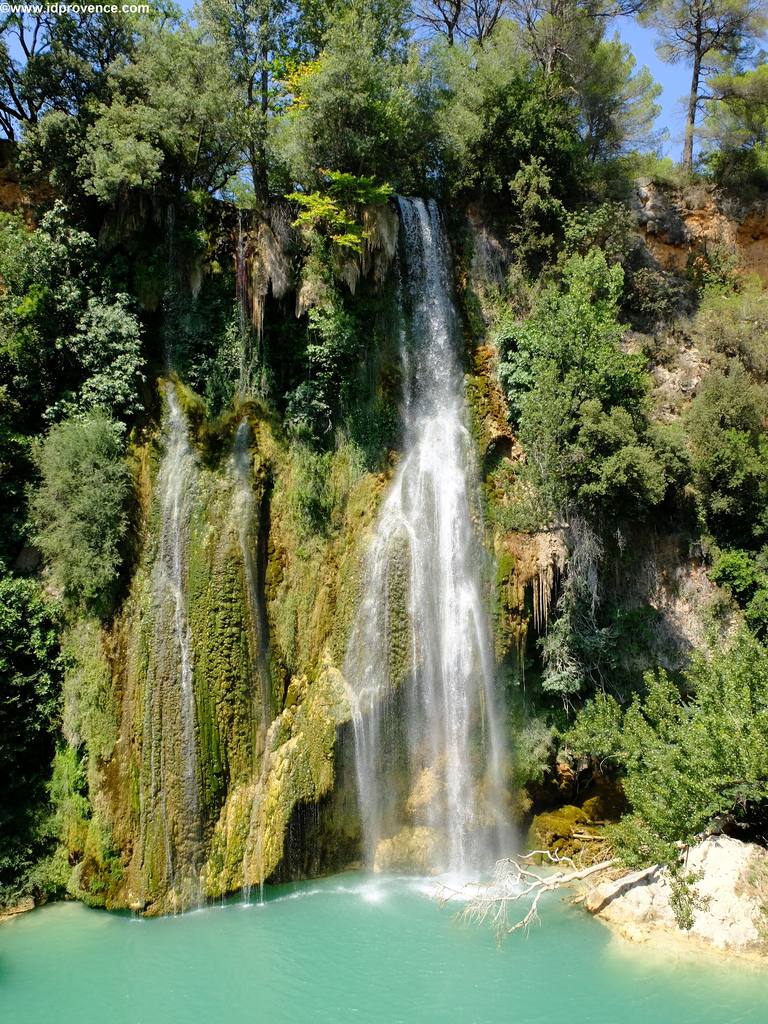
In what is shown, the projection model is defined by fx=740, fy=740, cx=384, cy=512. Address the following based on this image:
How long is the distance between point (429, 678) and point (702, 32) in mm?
21573

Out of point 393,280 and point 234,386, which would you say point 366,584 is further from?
point 393,280

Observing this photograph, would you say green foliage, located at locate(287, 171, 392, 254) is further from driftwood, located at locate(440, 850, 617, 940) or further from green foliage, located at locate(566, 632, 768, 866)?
driftwood, located at locate(440, 850, 617, 940)

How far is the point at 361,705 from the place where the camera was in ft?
47.7

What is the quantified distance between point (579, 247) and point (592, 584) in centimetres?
910

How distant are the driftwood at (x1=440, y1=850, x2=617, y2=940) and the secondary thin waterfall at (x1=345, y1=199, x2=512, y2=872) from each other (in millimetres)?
1023

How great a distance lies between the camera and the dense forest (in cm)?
1376

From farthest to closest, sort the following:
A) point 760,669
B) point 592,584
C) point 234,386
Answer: point 234,386 → point 592,584 → point 760,669

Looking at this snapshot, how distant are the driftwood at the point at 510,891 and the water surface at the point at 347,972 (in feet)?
0.84

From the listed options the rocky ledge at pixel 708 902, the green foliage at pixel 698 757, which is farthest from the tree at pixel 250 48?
the rocky ledge at pixel 708 902

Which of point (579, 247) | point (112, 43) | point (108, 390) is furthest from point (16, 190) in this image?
point (579, 247)

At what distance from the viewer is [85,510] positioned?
1435 cm

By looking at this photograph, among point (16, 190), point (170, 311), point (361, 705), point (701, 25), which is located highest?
point (701, 25)

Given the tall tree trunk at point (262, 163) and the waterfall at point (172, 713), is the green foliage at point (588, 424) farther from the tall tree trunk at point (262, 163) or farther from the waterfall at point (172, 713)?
the tall tree trunk at point (262, 163)

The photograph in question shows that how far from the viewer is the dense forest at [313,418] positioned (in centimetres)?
1376
